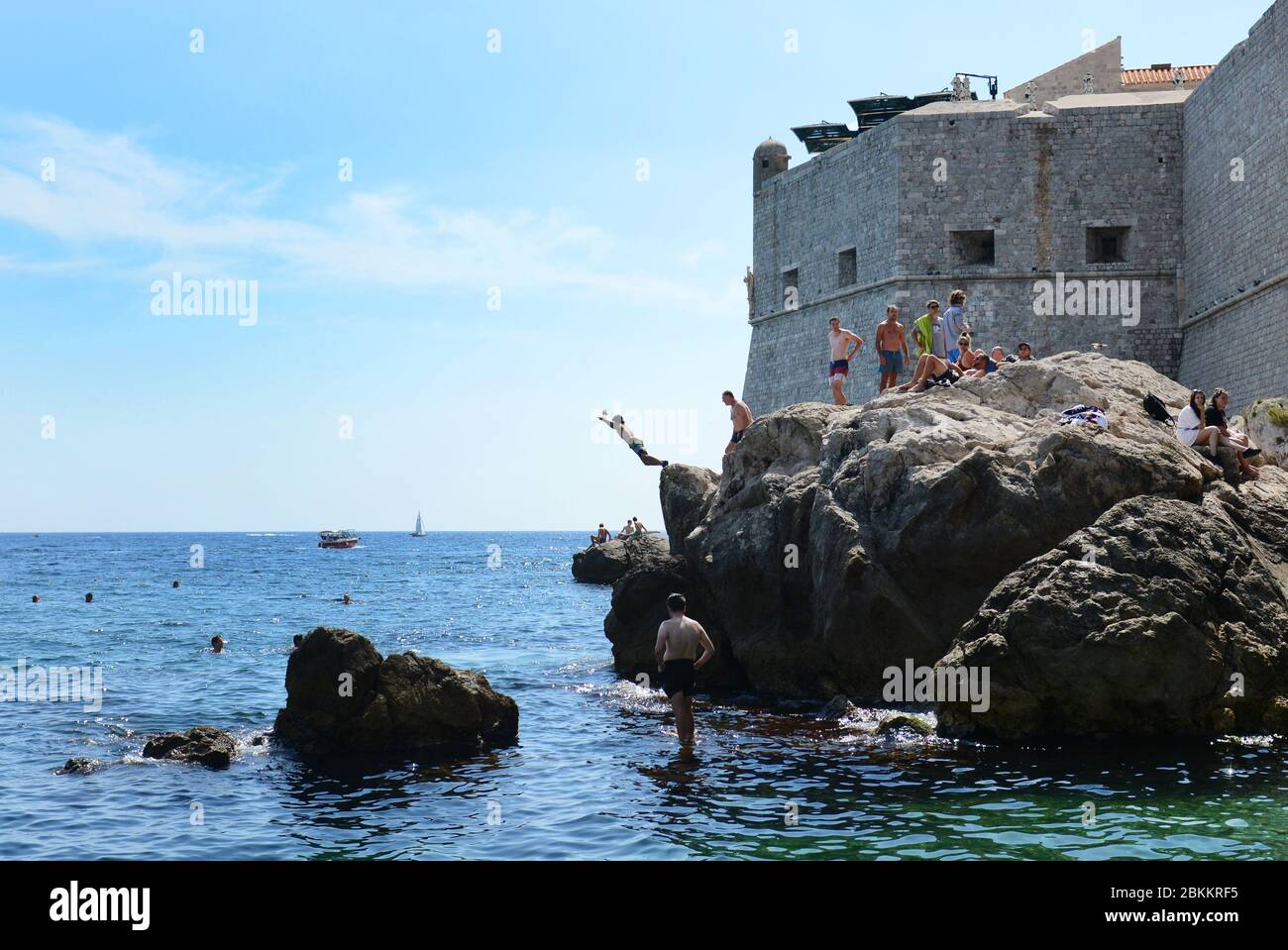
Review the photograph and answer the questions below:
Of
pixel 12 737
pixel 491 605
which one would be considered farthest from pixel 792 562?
pixel 491 605

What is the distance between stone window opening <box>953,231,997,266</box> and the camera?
31172mm

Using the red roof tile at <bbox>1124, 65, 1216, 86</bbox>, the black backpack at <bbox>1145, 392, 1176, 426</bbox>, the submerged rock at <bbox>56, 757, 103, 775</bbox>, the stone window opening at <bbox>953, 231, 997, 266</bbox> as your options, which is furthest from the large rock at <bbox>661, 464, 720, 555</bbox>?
the red roof tile at <bbox>1124, 65, 1216, 86</bbox>

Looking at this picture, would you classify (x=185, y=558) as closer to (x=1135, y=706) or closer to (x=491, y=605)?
(x=491, y=605)

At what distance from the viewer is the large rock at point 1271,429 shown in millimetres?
18359

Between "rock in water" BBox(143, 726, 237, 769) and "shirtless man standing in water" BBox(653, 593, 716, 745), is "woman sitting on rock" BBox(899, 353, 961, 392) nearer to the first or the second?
"shirtless man standing in water" BBox(653, 593, 716, 745)

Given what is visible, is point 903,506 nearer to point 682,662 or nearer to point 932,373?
point 682,662

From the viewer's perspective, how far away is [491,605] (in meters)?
42.1

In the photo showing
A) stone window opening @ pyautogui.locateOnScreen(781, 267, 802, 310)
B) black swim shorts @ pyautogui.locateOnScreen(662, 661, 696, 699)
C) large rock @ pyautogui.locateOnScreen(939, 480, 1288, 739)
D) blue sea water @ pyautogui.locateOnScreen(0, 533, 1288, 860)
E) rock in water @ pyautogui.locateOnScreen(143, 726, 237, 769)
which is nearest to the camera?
blue sea water @ pyautogui.locateOnScreen(0, 533, 1288, 860)

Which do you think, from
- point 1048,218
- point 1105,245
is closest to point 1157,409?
point 1048,218

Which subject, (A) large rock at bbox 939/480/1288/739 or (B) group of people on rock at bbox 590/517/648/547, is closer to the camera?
(A) large rock at bbox 939/480/1288/739

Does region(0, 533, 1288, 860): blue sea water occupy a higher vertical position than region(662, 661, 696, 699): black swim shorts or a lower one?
lower

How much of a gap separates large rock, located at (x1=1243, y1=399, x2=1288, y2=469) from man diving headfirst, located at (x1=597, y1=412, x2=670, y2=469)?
9471 mm

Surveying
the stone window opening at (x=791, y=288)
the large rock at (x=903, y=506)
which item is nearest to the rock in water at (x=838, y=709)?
the large rock at (x=903, y=506)

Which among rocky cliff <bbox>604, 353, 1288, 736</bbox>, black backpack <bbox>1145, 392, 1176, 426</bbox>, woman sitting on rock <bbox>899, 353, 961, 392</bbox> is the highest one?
woman sitting on rock <bbox>899, 353, 961, 392</bbox>
